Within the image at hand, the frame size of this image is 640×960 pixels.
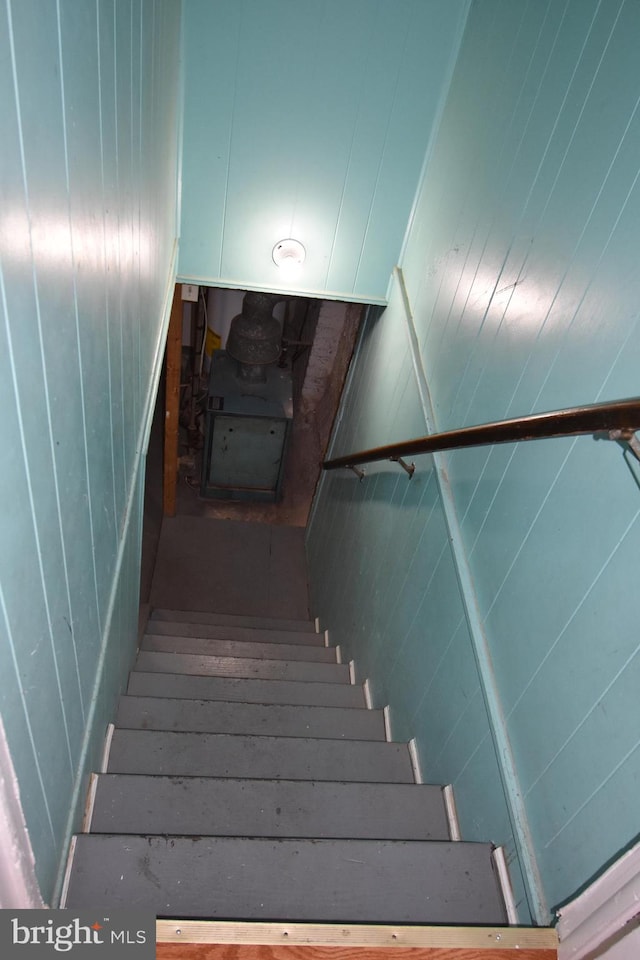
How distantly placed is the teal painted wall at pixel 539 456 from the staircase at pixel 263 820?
20 cm

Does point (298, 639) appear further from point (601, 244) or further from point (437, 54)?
point (437, 54)

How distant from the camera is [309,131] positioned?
3.07m

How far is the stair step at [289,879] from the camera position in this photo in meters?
1.45

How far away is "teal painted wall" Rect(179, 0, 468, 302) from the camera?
2.74m

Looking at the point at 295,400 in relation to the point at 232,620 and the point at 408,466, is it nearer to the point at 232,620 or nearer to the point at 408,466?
the point at 232,620

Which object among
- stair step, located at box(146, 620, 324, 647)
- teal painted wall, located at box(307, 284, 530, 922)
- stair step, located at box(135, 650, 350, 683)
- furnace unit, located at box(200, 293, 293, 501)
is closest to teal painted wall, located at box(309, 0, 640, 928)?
teal painted wall, located at box(307, 284, 530, 922)

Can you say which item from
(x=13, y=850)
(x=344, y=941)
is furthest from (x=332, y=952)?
(x=13, y=850)

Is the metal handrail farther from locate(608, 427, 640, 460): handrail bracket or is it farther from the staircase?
the staircase

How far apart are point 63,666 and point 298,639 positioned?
8.86 ft

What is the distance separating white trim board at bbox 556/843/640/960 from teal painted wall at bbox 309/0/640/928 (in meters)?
0.04

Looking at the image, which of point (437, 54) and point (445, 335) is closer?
point (445, 335)

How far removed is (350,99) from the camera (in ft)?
9.80

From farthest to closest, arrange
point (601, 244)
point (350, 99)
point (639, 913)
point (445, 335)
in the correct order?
1. point (350, 99)
2. point (445, 335)
3. point (601, 244)
4. point (639, 913)

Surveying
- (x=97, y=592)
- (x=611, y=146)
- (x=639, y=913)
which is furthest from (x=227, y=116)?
(x=639, y=913)
